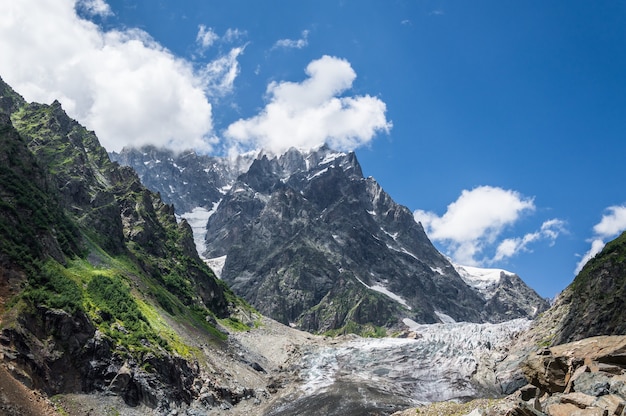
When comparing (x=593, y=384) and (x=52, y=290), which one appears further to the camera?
(x=52, y=290)

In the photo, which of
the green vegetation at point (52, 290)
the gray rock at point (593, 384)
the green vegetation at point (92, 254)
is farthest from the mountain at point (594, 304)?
the green vegetation at point (52, 290)

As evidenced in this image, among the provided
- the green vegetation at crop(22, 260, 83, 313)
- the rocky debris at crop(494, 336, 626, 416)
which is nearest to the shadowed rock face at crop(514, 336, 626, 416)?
the rocky debris at crop(494, 336, 626, 416)

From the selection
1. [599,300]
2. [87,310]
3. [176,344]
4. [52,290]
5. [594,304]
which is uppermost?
[599,300]

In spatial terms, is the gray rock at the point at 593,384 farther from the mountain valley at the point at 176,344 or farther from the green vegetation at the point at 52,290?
the green vegetation at the point at 52,290

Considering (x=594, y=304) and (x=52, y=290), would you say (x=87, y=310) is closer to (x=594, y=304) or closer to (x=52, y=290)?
(x=52, y=290)

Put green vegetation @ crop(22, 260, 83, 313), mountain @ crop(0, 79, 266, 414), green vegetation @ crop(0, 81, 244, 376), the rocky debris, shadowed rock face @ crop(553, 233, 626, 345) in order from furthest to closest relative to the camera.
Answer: shadowed rock face @ crop(553, 233, 626, 345), green vegetation @ crop(0, 81, 244, 376), green vegetation @ crop(22, 260, 83, 313), mountain @ crop(0, 79, 266, 414), the rocky debris

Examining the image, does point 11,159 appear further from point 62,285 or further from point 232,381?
point 232,381

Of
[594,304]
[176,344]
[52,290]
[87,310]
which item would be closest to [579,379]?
[52,290]

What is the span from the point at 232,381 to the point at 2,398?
182 feet

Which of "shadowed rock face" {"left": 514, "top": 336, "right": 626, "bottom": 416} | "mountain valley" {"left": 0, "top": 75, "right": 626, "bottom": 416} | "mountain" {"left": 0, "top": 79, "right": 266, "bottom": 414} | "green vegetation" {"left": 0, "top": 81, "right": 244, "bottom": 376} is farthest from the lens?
"green vegetation" {"left": 0, "top": 81, "right": 244, "bottom": 376}

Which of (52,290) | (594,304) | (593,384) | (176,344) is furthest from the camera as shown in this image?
(594,304)

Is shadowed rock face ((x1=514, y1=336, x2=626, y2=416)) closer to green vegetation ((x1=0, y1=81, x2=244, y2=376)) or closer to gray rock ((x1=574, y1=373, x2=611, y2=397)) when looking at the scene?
gray rock ((x1=574, y1=373, x2=611, y2=397))

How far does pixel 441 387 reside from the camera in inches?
4178

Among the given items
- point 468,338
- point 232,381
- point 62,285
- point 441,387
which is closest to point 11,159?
point 62,285
